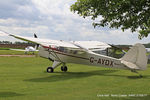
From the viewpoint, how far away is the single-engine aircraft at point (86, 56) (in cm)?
1425

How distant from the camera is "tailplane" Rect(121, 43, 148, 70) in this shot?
46.2ft

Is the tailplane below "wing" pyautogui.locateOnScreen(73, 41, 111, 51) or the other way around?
below

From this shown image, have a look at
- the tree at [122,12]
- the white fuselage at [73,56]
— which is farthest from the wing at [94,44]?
the tree at [122,12]

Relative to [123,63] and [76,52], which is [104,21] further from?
[76,52]

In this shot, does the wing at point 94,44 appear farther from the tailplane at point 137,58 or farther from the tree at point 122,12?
the tree at point 122,12

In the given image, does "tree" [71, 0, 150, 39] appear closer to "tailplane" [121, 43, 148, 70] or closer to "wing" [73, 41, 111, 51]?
"tailplane" [121, 43, 148, 70]

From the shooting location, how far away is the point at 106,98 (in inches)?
331

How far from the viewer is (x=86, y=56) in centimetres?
1688

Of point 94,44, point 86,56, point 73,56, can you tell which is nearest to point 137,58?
point 86,56

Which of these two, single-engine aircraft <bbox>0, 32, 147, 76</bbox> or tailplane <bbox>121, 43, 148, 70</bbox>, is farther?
single-engine aircraft <bbox>0, 32, 147, 76</bbox>

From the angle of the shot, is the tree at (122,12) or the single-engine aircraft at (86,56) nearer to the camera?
the tree at (122,12)

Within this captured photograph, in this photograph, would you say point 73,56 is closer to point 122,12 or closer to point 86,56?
point 86,56

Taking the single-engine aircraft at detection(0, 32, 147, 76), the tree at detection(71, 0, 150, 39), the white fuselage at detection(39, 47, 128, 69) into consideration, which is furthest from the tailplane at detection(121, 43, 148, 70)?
the tree at detection(71, 0, 150, 39)

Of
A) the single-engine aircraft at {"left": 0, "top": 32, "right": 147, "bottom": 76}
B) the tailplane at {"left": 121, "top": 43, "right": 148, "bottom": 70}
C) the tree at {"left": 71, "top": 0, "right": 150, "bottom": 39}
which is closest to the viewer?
the tree at {"left": 71, "top": 0, "right": 150, "bottom": 39}
